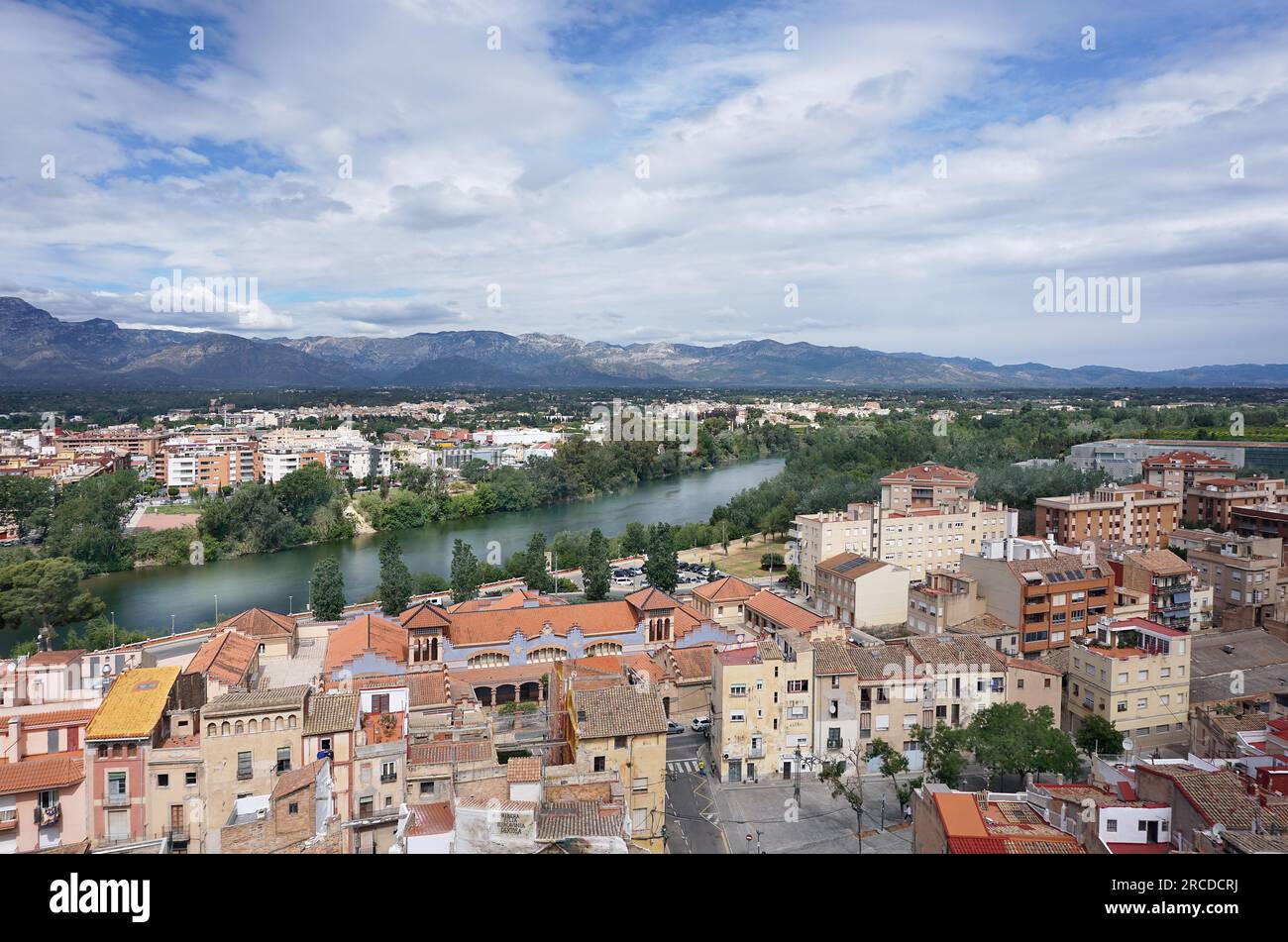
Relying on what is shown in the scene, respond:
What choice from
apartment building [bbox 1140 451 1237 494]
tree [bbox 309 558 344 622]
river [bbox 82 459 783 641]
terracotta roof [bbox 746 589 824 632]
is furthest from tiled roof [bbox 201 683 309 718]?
apartment building [bbox 1140 451 1237 494]

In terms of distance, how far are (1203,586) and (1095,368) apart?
101 meters

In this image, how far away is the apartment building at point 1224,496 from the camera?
14.1m

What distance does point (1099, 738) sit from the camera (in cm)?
648

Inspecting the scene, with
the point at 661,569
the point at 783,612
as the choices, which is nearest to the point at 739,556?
the point at 661,569

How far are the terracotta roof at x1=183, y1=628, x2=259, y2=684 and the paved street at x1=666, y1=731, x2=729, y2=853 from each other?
10.5 feet

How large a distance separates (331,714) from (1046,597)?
7108 mm

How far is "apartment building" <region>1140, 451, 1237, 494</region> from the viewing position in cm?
1452

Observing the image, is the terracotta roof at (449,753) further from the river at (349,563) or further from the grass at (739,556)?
the grass at (739,556)

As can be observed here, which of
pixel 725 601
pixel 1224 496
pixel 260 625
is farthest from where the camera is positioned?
pixel 1224 496

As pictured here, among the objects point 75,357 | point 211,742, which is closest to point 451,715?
point 211,742

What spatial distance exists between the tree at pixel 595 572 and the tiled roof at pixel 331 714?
20.7 ft

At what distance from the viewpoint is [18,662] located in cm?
614

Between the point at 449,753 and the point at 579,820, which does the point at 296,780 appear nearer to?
the point at 449,753
